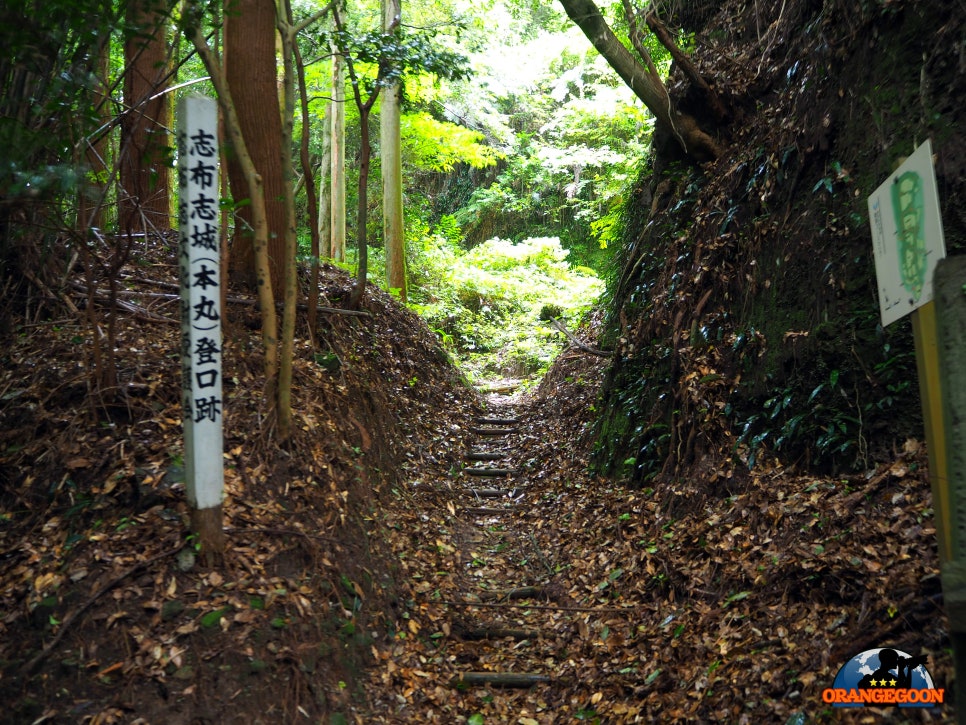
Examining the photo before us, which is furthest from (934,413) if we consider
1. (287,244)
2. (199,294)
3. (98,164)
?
(98,164)

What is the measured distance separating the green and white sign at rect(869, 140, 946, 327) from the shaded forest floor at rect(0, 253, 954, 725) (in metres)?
1.55

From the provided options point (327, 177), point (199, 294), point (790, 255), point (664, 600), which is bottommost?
point (664, 600)

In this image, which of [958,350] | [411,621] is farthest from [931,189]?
[411,621]

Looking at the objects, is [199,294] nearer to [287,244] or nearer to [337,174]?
[287,244]

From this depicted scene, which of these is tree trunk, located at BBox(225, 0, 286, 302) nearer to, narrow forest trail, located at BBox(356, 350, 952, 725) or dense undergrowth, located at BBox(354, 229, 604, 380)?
narrow forest trail, located at BBox(356, 350, 952, 725)

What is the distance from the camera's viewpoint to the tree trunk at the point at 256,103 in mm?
7055

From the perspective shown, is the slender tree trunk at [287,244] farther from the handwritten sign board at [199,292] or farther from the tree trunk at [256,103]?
the tree trunk at [256,103]

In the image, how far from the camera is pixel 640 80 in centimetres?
777

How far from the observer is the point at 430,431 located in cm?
977

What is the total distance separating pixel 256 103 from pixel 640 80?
429cm

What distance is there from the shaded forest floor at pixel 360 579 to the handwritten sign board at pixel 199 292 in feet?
2.46

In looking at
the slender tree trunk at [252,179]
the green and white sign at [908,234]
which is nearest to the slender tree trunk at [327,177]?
the slender tree trunk at [252,179]

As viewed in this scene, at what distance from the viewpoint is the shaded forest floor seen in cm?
364

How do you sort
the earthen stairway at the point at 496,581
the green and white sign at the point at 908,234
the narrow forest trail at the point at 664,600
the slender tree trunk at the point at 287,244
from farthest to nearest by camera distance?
the slender tree trunk at the point at 287,244
the earthen stairway at the point at 496,581
the narrow forest trail at the point at 664,600
the green and white sign at the point at 908,234
